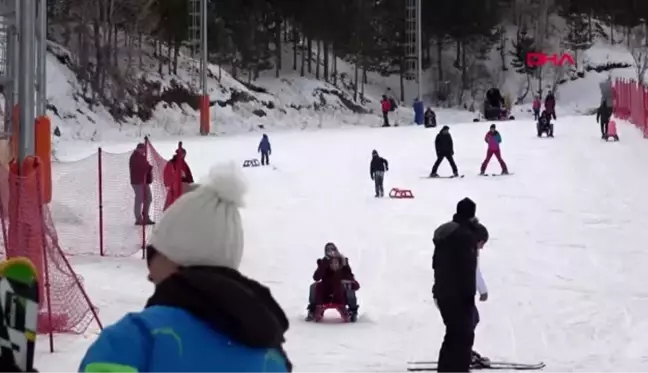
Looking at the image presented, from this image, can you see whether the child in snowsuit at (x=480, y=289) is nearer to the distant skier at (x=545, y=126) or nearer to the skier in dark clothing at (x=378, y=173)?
the skier in dark clothing at (x=378, y=173)

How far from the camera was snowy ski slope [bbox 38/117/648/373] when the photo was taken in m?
10.6

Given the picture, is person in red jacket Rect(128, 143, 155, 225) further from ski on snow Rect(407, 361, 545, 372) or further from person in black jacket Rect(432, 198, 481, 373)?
person in black jacket Rect(432, 198, 481, 373)

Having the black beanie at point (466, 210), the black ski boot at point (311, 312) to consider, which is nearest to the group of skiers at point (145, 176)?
A: the black ski boot at point (311, 312)

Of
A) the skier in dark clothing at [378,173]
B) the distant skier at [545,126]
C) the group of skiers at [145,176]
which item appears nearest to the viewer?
the group of skiers at [145,176]

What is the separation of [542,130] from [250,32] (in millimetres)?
30741

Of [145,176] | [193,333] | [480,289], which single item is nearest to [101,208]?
[145,176]

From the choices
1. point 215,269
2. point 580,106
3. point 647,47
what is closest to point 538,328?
point 215,269

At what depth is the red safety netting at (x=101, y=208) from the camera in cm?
1625

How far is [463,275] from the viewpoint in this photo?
7.81 m

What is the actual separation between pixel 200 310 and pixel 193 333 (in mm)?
52

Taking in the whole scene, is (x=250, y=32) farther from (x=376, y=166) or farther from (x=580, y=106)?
(x=376, y=166)

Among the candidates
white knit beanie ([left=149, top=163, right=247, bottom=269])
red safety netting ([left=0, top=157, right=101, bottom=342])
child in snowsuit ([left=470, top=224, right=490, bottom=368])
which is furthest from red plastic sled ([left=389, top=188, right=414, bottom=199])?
white knit beanie ([left=149, top=163, right=247, bottom=269])

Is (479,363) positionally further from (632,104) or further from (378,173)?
(632,104)

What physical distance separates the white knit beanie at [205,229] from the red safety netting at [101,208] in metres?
13.3
